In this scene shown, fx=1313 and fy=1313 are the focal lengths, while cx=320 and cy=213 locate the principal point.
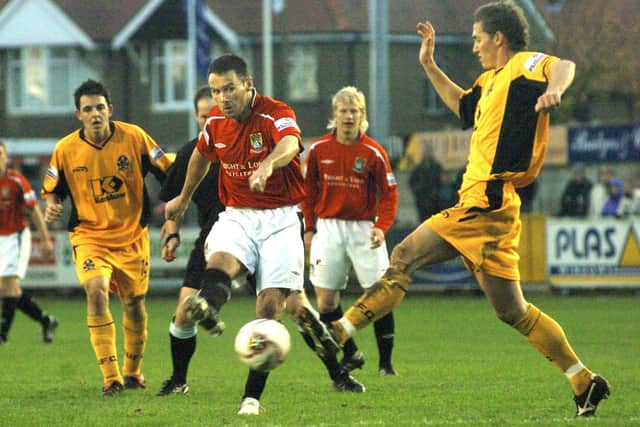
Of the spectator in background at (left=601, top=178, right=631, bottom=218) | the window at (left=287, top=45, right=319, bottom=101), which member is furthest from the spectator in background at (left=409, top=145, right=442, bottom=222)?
the window at (left=287, top=45, right=319, bottom=101)

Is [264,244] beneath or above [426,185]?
above

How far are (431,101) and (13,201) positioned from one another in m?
14.8

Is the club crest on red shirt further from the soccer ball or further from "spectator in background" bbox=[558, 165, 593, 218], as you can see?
"spectator in background" bbox=[558, 165, 593, 218]

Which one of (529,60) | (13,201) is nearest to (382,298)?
(529,60)

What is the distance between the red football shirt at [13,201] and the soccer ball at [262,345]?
7.82 metres

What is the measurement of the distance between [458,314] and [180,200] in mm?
10230

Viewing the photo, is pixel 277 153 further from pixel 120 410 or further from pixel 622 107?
pixel 622 107

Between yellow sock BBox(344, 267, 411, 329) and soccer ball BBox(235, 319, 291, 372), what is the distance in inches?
18.7

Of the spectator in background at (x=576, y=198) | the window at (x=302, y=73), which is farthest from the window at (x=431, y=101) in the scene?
the window at (x=302, y=73)

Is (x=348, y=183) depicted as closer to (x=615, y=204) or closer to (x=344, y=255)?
(x=344, y=255)

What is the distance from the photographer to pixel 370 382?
10320 millimetres

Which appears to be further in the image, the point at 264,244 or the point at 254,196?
the point at 254,196

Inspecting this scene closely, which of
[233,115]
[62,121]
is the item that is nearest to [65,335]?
[233,115]

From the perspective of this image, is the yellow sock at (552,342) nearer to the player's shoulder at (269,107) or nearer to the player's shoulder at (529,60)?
the player's shoulder at (529,60)
